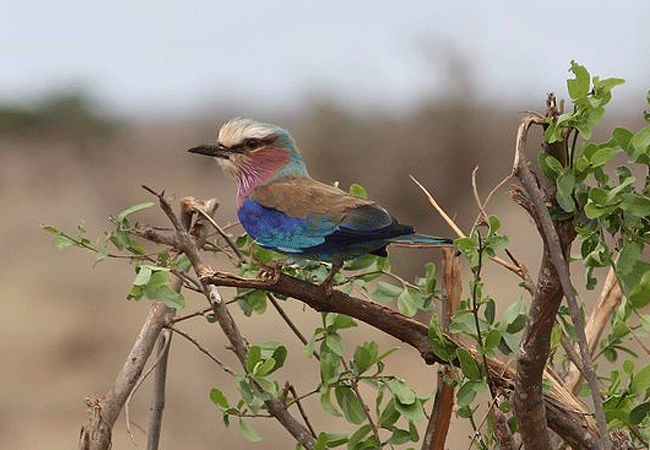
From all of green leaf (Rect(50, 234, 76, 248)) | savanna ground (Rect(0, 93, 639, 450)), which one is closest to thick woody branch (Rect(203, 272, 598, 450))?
green leaf (Rect(50, 234, 76, 248))

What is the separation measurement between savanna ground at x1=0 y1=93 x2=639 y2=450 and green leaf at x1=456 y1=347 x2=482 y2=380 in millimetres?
6867

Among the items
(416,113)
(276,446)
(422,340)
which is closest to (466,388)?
(422,340)

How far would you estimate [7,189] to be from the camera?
2311 cm

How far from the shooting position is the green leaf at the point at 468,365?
1.65 metres

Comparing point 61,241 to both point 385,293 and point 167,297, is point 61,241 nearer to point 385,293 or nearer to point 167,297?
point 167,297

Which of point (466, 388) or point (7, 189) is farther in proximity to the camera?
point (7, 189)

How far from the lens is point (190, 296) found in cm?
1088

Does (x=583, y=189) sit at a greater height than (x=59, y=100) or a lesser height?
greater

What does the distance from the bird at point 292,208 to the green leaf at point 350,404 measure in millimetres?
154

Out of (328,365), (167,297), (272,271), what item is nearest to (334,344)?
(328,365)

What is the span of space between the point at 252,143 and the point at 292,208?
0.72 feet

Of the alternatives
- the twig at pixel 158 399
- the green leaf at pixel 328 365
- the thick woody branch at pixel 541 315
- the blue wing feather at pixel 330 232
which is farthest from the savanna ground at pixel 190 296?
the thick woody branch at pixel 541 315

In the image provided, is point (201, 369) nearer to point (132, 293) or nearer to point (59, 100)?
point (132, 293)

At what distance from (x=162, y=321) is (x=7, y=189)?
21.6m
